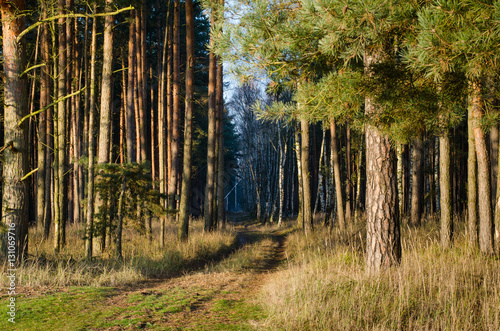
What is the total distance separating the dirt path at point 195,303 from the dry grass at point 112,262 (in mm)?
867

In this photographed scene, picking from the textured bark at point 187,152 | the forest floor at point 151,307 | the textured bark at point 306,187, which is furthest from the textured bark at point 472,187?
the textured bark at point 187,152

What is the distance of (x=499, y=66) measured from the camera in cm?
459

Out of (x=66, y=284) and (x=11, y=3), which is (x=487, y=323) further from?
(x=11, y=3)

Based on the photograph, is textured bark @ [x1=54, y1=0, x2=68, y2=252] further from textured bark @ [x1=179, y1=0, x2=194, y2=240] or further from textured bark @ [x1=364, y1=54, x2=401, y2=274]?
textured bark @ [x1=364, y1=54, x2=401, y2=274]

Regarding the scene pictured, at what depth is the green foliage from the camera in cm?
836

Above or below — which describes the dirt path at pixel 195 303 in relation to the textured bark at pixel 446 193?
below

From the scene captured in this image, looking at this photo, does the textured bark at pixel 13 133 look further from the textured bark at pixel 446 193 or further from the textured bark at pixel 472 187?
the textured bark at pixel 472 187

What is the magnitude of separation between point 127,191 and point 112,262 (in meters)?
1.81

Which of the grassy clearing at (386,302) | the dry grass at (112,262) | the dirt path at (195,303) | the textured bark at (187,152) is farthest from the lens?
the textured bark at (187,152)

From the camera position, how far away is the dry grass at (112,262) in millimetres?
6027

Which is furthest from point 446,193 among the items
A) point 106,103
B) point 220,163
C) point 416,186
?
point 220,163

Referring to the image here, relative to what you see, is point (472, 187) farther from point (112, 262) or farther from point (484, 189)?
point (112, 262)

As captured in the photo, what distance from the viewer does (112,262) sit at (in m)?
8.09

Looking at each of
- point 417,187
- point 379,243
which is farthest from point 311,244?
point 379,243
